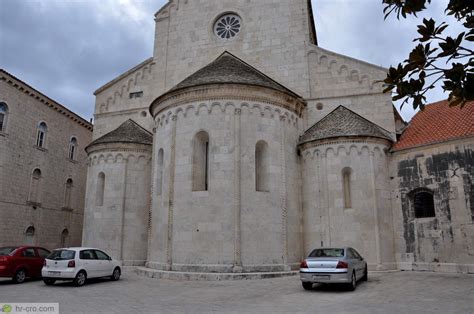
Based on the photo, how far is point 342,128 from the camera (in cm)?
1903

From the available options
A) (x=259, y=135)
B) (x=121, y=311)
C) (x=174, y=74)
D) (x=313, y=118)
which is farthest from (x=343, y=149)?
(x=121, y=311)

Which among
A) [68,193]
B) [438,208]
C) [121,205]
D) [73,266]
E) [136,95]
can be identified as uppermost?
[136,95]

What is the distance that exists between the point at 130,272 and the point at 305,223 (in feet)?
29.2

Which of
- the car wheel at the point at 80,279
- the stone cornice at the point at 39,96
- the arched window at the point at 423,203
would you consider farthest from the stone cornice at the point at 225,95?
the stone cornice at the point at 39,96

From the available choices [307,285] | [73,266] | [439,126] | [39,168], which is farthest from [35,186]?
[439,126]

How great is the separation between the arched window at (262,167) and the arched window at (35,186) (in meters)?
17.3

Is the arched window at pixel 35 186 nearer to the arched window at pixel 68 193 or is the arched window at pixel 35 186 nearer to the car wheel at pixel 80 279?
the arched window at pixel 68 193

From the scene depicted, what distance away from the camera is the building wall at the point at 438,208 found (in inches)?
653

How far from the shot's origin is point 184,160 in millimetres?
17375

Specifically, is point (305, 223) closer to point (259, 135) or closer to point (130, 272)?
point (259, 135)

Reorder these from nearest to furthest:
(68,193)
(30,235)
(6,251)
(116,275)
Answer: (6,251)
(116,275)
(30,235)
(68,193)

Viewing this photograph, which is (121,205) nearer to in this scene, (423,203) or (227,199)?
(227,199)

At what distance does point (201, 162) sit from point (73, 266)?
6823 millimetres

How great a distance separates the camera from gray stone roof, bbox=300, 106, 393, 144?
1875 centimetres
